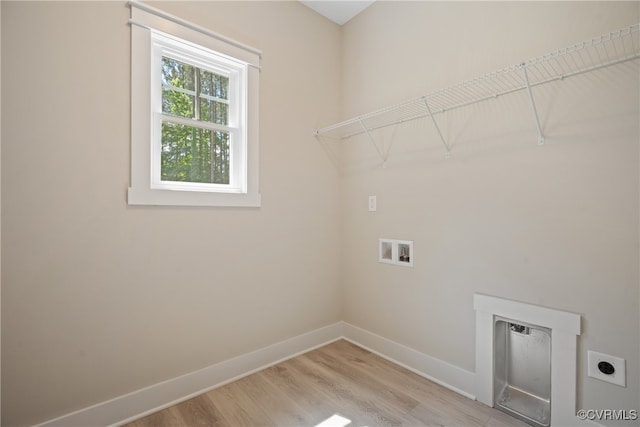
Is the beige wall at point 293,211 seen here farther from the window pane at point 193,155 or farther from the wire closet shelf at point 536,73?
the window pane at point 193,155

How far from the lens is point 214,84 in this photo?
6.83 ft

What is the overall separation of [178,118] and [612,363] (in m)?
2.61

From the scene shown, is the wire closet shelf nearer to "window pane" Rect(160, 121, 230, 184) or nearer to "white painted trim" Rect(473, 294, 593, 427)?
"white painted trim" Rect(473, 294, 593, 427)

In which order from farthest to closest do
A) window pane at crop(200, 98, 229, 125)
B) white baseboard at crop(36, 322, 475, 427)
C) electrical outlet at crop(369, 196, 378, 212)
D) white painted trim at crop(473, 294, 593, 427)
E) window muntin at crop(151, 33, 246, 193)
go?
electrical outlet at crop(369, 196, 378, 212), window pane at crop(200, 98, 229, 125), window muntin at crop(151, 33, 246, 193), white baseboard at crop(36, 322, 475, 427), white painted trim at crop(473, 294, 593, 427)

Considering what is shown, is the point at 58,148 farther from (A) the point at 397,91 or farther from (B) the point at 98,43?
(A) the point at 397,91

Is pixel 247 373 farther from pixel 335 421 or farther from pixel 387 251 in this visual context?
pixel 387 251

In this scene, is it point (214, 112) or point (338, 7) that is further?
point (338, 7)

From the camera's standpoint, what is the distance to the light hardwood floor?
→ 1.65 m

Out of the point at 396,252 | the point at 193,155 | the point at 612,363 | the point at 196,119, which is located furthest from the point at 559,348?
the point at 196,119

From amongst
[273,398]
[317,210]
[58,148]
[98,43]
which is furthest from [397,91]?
[273,398]

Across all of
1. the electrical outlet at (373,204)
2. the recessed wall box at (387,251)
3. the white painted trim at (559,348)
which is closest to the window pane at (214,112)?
the electrical outlet at (373,204)

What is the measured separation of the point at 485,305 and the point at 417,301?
0.47 metres

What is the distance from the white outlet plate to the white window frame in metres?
2.04

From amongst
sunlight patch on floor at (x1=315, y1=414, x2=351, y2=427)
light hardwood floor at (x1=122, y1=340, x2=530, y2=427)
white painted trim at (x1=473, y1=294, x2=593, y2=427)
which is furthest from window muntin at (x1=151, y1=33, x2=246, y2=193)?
white painted trim at (x1=473, y1=294, x2=593, y2=427)
